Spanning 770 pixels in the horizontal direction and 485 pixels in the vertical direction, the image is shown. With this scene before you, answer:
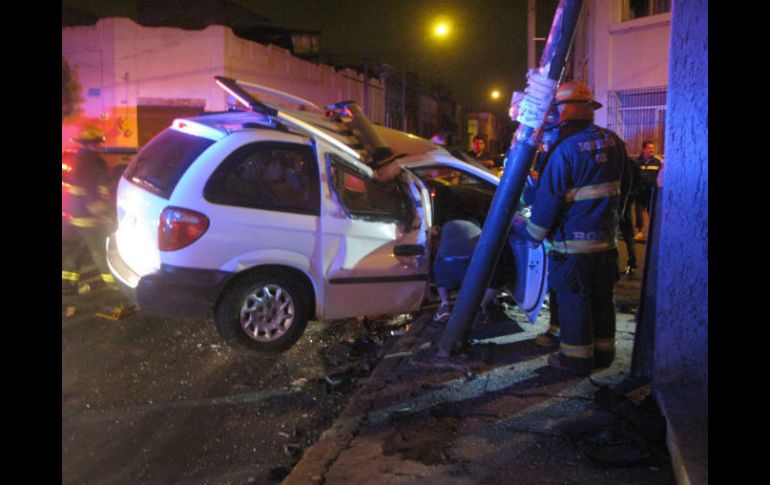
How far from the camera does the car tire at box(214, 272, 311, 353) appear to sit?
5078mm

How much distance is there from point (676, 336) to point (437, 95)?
52.9m

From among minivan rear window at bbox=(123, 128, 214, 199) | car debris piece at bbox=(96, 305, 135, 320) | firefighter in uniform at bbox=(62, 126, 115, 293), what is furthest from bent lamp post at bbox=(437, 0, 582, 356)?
firefighter in uniform at bbox=(62, 126, 115, 293)

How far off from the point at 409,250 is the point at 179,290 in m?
1.87

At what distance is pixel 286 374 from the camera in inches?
203

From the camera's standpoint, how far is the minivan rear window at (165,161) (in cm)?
501

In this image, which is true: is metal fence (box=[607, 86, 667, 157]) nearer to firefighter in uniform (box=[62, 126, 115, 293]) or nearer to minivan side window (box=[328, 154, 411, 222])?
minivan side window (box=[328, 154, 411, 222])

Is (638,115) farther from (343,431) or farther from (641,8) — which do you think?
(343,431)

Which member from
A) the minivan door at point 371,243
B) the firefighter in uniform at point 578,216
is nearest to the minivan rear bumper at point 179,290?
the minivan door at point 371,243

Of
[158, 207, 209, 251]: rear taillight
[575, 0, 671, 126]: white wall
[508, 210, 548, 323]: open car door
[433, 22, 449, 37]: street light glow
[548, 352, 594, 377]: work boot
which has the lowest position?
[548, 352, 594, 377]: work boot

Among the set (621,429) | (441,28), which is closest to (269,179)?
(621,429)
